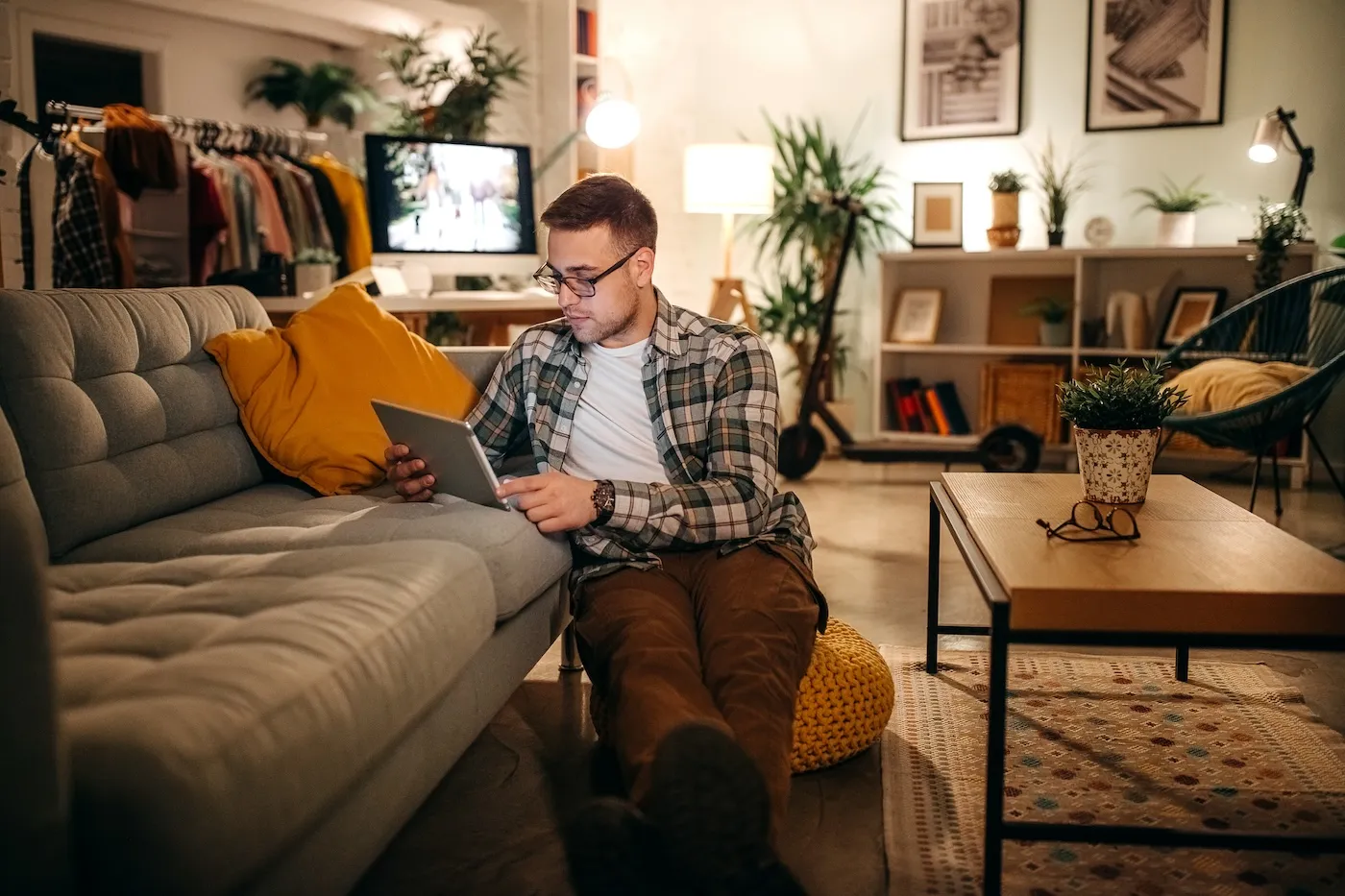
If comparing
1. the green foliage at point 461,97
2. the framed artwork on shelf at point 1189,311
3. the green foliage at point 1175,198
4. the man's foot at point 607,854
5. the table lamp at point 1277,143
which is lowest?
the man's foot at point 607,854

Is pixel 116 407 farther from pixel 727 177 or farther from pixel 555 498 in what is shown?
pixel 727 177

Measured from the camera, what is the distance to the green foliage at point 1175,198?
16.4 ft

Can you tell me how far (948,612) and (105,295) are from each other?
209 cm

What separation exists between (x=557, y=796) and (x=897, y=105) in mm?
4480

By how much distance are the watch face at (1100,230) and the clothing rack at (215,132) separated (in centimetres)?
351

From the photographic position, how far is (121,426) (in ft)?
6.54

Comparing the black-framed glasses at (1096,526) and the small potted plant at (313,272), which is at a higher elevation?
the small potted plant at (313,272)

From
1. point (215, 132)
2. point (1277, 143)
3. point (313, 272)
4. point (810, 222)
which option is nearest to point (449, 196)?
point (313, 272)

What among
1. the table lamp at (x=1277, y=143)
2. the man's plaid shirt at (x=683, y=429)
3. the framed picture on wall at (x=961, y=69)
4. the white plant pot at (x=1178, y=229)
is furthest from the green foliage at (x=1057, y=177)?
the man's plaid shirt at (x=683, y=429)

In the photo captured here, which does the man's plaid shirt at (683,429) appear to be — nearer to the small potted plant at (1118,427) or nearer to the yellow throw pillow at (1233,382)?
the small potted plant at (1118,427)

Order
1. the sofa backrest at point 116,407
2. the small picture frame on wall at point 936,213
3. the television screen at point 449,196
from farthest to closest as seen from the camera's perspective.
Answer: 1. the small picture frame on wall at point 936,213
2. the television screen at point 449,196
3. the sofa backrest at point 116,407

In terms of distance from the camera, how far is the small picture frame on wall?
17.6ft

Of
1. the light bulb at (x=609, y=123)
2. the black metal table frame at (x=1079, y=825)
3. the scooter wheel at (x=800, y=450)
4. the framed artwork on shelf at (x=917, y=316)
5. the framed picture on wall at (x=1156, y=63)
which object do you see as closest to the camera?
the black metal table frame at (x=1079, y=825)

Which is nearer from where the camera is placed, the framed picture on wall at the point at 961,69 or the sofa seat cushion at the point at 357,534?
the sofa seat cushion at the point at 357,534
